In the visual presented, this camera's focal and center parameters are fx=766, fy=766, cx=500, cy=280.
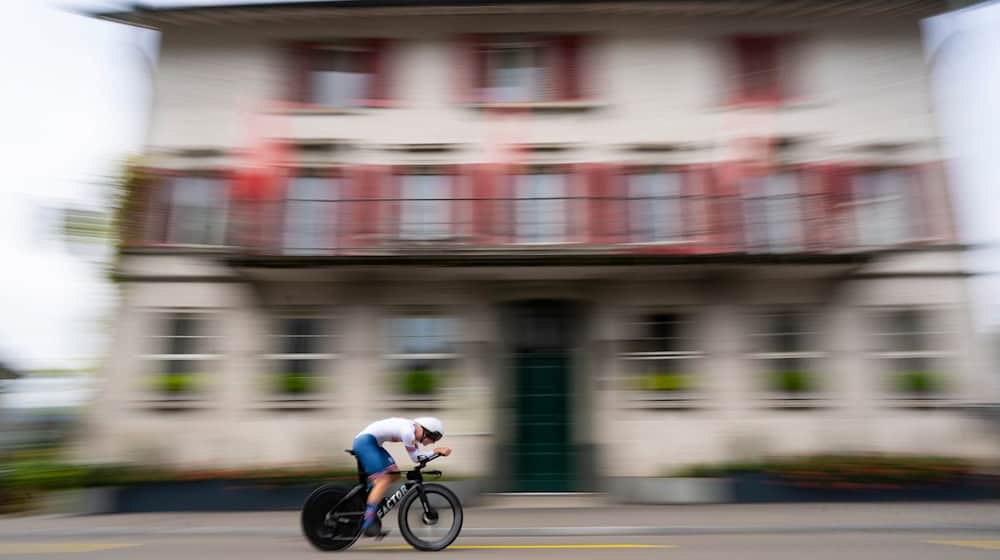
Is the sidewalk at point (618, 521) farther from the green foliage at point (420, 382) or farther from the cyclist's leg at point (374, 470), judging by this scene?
the green foliage at point (420, 382)

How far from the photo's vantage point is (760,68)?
1362cm

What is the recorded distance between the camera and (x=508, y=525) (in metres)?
9.55

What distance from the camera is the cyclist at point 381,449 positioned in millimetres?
7031

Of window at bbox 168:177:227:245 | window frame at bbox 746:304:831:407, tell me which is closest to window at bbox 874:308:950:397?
window frame at bbox 746:304:831:407

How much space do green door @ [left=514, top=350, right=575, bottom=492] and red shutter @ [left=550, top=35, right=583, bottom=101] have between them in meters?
4.57

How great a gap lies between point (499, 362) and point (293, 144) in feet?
17.1

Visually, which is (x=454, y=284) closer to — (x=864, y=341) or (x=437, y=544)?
(x=437, y=544)

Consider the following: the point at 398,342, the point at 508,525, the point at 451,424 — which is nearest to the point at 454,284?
the point at 398,342

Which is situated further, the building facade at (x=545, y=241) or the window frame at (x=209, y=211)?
the window frame at (x=209, y=211)

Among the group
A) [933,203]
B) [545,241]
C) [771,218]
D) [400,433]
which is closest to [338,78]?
[545,241]

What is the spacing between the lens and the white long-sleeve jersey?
23.1ft

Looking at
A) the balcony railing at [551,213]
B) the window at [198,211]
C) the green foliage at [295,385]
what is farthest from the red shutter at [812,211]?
the window at [198,211]

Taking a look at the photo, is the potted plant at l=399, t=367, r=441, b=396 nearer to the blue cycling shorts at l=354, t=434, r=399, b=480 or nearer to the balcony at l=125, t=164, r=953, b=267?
the balcony at l=125, t=164, r=953, b=267

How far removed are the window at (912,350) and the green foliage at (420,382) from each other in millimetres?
7069
